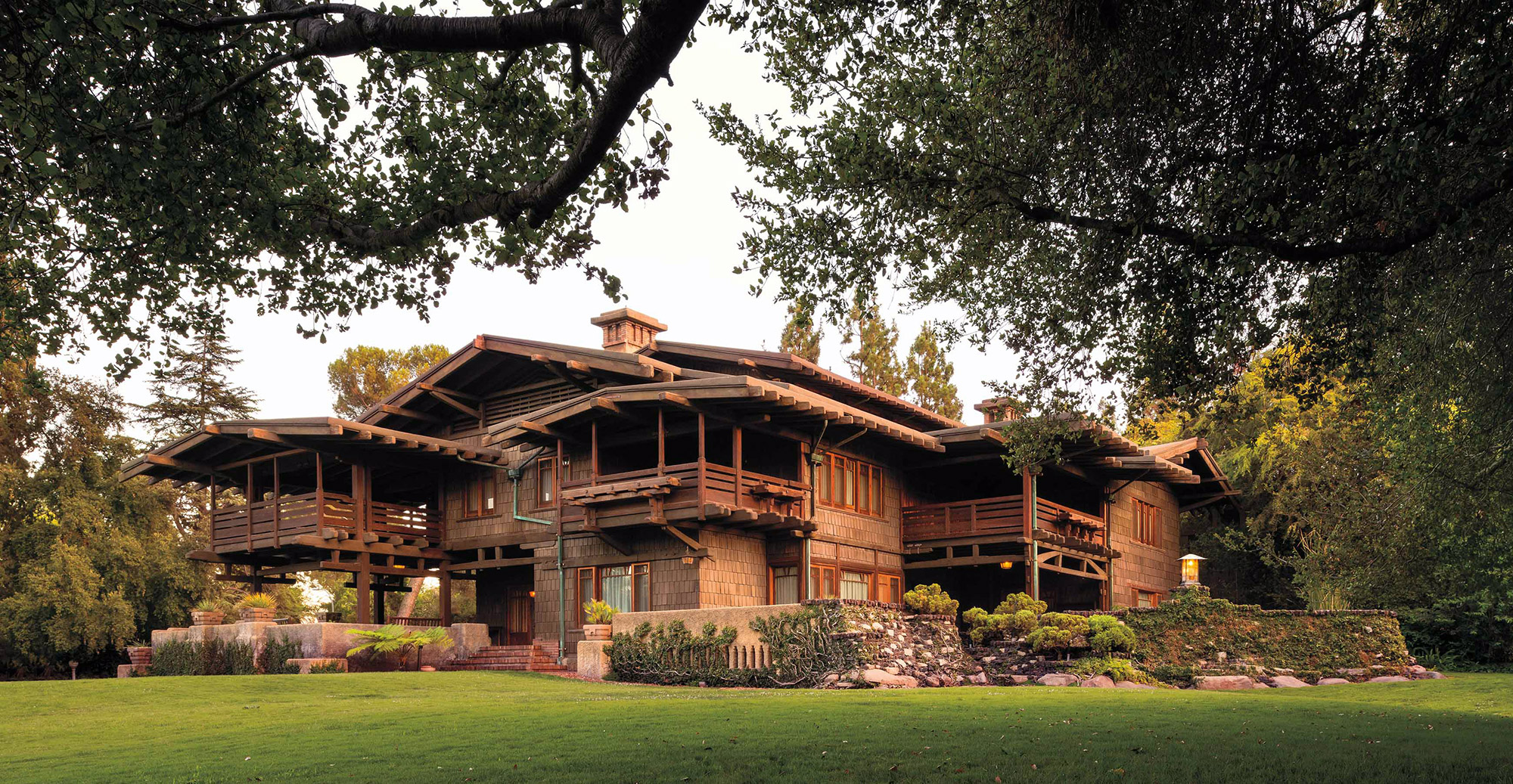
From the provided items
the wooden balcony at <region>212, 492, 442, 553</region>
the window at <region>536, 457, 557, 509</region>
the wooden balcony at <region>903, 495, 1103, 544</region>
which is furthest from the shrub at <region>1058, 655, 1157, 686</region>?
the wooden balcony at <region>212, 492, 442, 553</region>

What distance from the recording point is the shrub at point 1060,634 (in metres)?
21.6

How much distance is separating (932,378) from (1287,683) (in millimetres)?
26813

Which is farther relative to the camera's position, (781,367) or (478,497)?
(478,497)

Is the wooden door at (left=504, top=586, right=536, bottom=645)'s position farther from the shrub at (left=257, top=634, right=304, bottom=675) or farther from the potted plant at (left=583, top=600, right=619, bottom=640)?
the potted plant at (left=583, top=600, right=619, bottom=640)

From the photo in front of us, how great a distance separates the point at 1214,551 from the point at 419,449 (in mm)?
25245

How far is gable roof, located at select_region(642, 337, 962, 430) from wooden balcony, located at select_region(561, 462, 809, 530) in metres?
2.49

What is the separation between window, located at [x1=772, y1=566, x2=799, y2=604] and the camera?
25.7 m

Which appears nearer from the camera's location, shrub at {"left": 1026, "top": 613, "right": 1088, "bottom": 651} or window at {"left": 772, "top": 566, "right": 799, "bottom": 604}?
shrub at {"left": 1026, "top": 613, "right": 1088, "bottom": 651}

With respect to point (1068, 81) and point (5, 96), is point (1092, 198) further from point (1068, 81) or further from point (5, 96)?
point (5, 96)

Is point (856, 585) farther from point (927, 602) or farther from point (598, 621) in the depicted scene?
point (598, 621)

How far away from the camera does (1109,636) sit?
21734 mm

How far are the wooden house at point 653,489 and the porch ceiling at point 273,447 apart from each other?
8cm

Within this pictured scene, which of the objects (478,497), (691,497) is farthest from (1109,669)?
(478,497)

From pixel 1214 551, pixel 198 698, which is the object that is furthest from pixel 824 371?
pixel 1214 551
